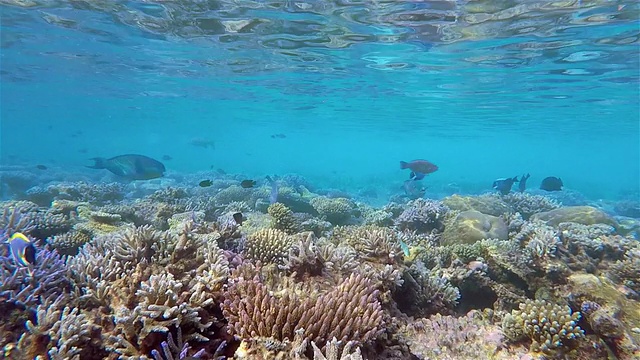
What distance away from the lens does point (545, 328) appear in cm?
410

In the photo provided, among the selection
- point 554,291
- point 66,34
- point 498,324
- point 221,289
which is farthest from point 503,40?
point 66,34

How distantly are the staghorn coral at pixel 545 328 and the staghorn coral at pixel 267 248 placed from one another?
10.1 feet

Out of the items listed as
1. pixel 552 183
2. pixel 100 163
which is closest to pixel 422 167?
pixel 552 183

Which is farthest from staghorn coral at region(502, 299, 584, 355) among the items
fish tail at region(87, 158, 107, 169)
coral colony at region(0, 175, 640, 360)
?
fish tail at region(87, 158, 107, 169)

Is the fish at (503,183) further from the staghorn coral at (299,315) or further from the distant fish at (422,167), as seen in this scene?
the staghorn coral at (299,315)

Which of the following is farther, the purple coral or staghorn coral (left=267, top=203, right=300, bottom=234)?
the purple coral

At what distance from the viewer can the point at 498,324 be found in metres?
4.72

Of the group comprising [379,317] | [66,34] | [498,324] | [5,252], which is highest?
[66,34]

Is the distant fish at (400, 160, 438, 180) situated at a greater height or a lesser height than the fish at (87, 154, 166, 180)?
greater

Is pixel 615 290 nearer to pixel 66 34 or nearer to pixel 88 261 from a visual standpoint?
pixel 88 261

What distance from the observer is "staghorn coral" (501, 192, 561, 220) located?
12617 mm

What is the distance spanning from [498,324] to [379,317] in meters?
2.51

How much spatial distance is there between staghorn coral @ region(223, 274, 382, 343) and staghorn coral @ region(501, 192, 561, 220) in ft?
36.9

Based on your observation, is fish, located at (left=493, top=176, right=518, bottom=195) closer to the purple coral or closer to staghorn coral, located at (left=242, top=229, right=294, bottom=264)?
the purple coral
